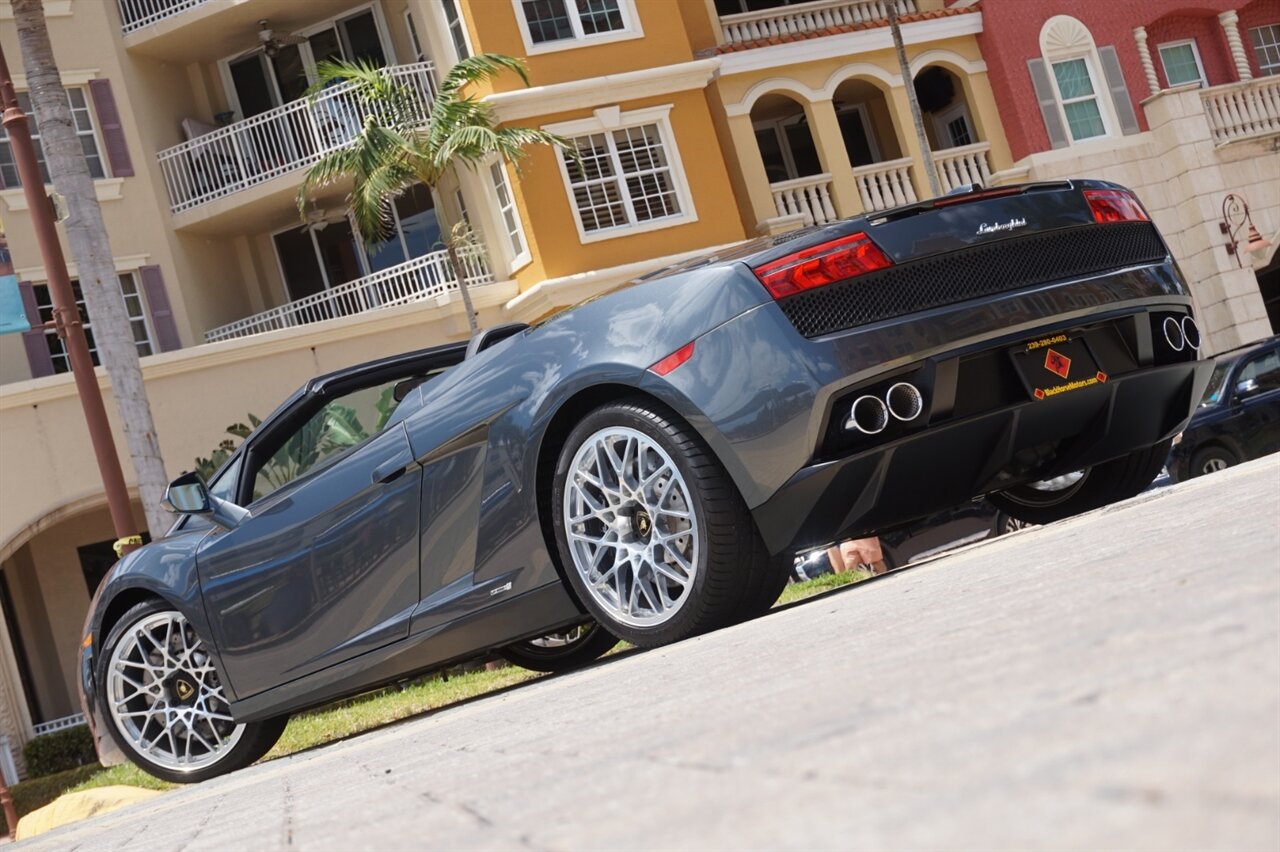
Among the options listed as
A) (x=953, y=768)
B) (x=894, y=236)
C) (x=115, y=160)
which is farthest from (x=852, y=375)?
(x=115, y=160)

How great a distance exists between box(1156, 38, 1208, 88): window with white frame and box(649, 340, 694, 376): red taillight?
2786cm

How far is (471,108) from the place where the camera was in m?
22.2

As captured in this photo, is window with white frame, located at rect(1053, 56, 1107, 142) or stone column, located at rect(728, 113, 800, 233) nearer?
stone column, located at rect(728, 113, 800, 233)

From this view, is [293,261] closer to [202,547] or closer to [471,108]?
[471,108]

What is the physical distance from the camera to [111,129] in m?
26.2

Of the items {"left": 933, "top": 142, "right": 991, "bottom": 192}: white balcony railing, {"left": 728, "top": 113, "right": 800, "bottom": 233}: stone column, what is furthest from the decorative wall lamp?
{"left": 728, "top": 113, "right": 800, "bottom": 233}: stone column

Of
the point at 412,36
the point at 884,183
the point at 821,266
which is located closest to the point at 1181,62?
the point at 884,183

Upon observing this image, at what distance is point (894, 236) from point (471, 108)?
18266mm

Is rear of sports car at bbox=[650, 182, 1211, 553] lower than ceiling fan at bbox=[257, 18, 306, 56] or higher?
lower

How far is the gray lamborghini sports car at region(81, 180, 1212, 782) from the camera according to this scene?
4441mm

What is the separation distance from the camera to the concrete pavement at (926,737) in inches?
48.2

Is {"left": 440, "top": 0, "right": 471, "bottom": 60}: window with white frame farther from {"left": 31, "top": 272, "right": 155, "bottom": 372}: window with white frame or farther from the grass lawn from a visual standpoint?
the grass lawn

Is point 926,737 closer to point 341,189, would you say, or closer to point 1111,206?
point 1111,206

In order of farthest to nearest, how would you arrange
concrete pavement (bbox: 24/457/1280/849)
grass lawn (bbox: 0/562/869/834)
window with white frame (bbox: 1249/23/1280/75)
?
window with white frame (bbox: 1249/23/1280/75) → grass lawn (bbox: 0/562/869/834) → concrete pavement (bbox: 24/457/1280/849)
